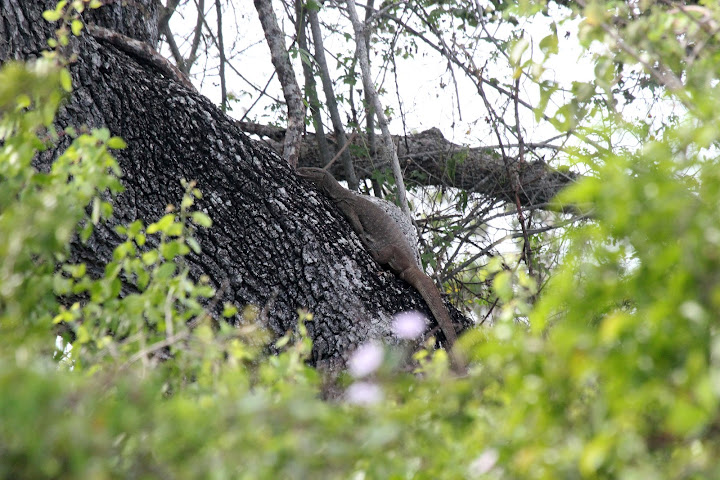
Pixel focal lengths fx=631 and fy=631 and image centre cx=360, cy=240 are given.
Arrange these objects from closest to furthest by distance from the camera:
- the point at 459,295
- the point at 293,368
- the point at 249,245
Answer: the point at 293,368 < the point at 249,245 < the point at 459,295

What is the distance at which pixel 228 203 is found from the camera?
111 inches

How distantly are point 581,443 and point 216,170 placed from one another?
2355 millimetres

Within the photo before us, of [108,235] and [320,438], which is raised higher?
[108,235]

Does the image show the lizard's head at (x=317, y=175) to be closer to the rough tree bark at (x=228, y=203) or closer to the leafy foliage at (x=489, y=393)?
the rough tree bark at (x=228, y=203)

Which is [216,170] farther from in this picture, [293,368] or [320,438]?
[320,438]

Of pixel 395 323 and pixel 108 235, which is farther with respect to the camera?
pixel 395 323

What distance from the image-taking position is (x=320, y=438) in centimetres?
88

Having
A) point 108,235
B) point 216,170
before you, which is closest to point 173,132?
point 216,170

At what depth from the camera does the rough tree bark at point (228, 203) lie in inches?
104

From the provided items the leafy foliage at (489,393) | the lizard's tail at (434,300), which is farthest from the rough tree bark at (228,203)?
the leafy foliage at (489,393)

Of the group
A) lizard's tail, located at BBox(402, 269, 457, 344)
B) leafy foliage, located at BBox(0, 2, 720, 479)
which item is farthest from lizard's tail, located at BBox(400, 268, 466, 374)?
leafy foliage, located at BBox(0, 2, 720, 479)

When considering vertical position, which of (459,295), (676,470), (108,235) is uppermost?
(459,295)

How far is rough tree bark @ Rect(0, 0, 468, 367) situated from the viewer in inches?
104

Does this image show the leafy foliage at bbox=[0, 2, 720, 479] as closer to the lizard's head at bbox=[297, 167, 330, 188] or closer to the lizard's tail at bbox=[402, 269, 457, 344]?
the lizard's tail at bbox=[402, 269, 457, 344]
